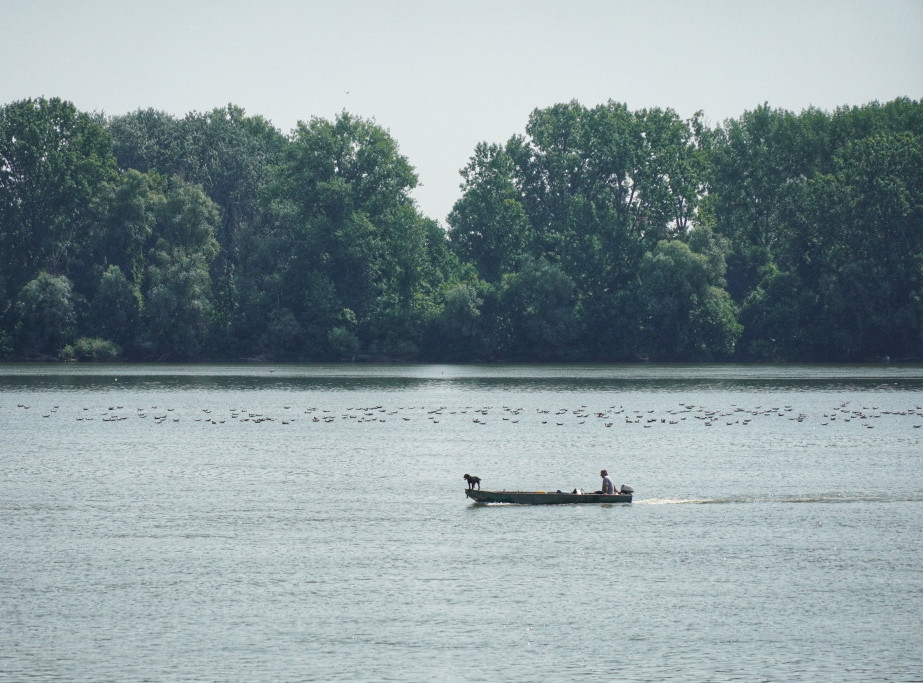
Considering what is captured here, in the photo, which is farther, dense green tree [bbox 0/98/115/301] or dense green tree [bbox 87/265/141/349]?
dense green tree [bbox 0/98/115/301]

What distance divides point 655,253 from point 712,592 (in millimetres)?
135287

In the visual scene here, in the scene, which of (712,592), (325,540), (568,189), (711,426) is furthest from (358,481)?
(568,189)

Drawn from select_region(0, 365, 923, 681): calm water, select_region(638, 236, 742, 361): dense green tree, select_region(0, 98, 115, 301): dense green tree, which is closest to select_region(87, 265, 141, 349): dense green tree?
select_region(0, 98, 115, 301): dense green tree

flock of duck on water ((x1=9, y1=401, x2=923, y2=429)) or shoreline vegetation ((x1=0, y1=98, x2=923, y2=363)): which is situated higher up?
shoreline vegetation ((x1=0, y1=98, x2=923, y2=363))

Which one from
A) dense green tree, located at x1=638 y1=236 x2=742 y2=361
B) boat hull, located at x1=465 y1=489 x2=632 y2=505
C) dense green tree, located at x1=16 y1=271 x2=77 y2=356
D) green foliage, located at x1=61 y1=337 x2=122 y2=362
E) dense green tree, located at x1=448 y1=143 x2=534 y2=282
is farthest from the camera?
dense green tree, located at x1=448 y1=143 x2=534 y2=282

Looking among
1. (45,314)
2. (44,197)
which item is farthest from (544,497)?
(44,197)

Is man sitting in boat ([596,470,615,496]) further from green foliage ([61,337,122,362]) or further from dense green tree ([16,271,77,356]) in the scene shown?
green foliage ([61,337,122,362])

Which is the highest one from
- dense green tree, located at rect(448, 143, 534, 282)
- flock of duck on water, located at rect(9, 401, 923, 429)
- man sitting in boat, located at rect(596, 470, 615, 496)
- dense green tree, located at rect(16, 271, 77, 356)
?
dense green tree, located at rect(448, 143, 534, 282)

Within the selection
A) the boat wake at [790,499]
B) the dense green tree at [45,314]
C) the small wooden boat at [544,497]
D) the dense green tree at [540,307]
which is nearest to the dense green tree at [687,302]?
the dense green tree at [540,307]

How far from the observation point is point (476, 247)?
190125mm

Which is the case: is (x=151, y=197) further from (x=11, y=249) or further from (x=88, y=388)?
(x=88, y=388)

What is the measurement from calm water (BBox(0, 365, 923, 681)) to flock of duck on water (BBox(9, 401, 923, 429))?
75cm

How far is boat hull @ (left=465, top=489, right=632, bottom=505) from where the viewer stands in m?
55.2

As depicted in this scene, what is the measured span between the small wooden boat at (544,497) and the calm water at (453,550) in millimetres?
431
